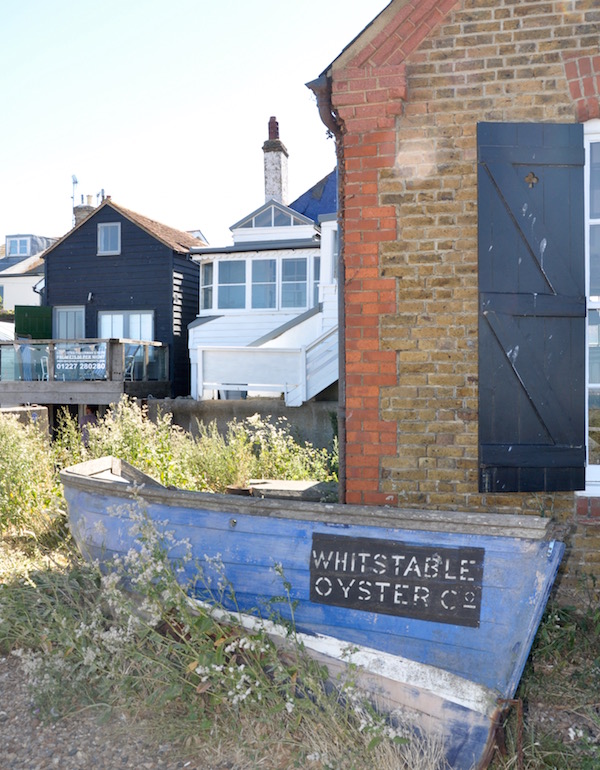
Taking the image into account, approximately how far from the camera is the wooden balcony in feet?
57.1

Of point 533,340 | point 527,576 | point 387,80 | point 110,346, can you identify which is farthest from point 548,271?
point 110,346

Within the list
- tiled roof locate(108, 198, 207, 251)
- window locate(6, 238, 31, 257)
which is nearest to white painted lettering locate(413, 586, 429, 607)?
tiled roof locate(108, 198, 207, 251)

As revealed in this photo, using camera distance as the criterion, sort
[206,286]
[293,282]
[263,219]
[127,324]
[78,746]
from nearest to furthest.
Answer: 1. [78,746]
2. [293,282]
3. [263,219]
4. [206,286]
5. [127,324]

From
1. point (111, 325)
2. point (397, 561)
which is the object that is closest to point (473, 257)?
point (397, 561)

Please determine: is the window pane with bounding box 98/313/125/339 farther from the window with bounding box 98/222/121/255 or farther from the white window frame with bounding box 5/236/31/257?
the white window frame with bounding box 5/236/31/257

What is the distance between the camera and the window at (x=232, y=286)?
2100 cm

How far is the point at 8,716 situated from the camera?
4074mm

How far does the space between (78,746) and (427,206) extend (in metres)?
3.69

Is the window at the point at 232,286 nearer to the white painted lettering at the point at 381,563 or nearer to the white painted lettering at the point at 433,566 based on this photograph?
the white painted lettering at the point at 381,563

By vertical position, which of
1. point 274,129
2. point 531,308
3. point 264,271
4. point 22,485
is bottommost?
point 22,485

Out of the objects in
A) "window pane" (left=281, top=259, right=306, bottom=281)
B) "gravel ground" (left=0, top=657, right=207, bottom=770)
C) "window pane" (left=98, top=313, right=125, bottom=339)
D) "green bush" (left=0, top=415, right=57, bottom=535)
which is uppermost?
"window pane" (left=281, top=259, right=306, bottom=281)

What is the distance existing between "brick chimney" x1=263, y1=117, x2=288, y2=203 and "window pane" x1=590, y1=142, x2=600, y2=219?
19.2 m

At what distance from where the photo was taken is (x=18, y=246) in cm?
4812

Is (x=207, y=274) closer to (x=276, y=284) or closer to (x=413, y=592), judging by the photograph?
(x=276, y=284)
